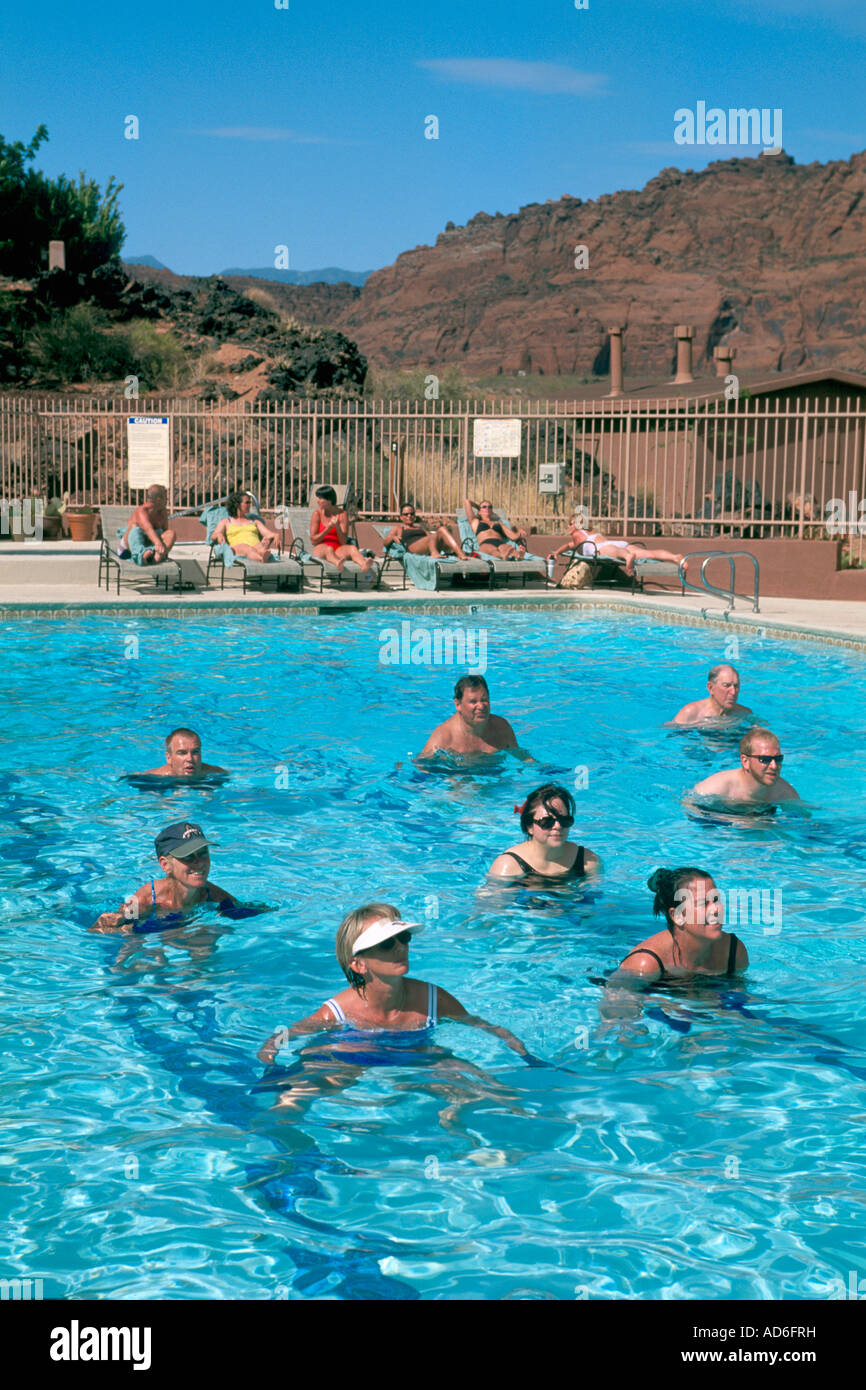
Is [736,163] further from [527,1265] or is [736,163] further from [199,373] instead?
[527,1265]

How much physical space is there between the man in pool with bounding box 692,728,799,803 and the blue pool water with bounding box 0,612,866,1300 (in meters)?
0.18

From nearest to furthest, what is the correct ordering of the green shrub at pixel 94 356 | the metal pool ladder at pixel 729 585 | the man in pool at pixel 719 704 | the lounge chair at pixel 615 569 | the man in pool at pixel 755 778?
the man in pool at pixel 755 778
the man in pool at pixel 719 704
the metal pool ladder at pixel 729 585
the lounge chair at pixel 615 569
the green shrub at pixel 94 356

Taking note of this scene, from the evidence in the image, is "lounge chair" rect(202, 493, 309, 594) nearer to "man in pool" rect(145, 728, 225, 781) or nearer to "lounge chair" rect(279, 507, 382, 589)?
"lounge chair" rect(279, 507, 382, 589)

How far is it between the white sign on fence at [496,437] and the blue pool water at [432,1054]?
9798 millimetres

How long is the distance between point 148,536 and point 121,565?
601 millimetres

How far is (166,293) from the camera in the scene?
36.7 metres

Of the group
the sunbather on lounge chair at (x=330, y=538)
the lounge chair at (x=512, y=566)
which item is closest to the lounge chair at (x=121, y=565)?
the sunbather on lounge chair at (x=330, y=538)

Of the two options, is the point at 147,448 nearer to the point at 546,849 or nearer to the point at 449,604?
the point at 449,604

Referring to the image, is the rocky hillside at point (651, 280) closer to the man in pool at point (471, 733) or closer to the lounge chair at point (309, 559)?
the lounge chair at point (309, 559)

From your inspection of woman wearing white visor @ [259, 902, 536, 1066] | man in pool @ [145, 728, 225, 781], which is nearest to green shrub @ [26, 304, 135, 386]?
man in pool @ [145, 728, 225, 781]

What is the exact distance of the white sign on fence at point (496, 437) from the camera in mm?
19422

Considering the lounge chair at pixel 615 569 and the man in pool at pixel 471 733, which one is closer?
the man in pool at pixel 471 733

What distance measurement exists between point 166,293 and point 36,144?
7.10 meters
